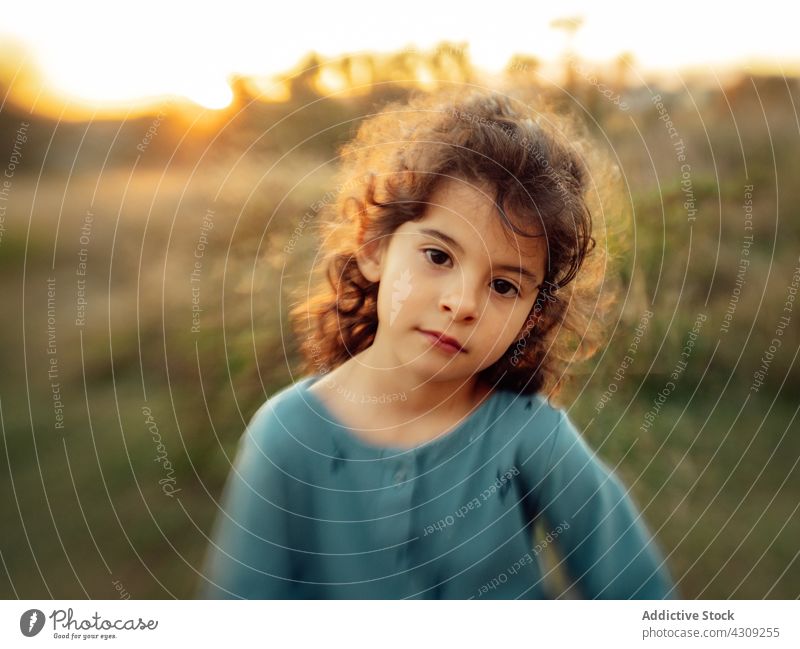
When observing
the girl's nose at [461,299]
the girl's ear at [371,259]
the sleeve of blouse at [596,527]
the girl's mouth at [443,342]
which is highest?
the girl's ear at [371,259]

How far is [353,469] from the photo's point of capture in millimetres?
879

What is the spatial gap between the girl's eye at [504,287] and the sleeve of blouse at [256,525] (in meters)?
0.25

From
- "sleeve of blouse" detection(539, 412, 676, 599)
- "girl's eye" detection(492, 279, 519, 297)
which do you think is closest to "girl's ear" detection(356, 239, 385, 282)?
"girl's eye" detection(492, 279, 519, 297)

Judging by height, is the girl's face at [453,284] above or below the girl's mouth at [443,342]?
above

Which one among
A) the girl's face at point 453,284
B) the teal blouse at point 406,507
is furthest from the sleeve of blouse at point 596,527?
the girl's face at point 453,284

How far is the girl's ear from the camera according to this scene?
33.9 inches

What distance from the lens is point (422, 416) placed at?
2.93 ft

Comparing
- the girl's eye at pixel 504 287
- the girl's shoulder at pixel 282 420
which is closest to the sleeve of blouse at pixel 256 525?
the girl's shoulder at pixel 282 420

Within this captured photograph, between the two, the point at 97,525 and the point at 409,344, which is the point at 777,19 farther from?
the point at 97,525

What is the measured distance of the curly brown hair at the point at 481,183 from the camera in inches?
33.3

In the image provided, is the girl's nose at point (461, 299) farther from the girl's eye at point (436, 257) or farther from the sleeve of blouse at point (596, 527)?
the sleeve of blouse at point (596, 527)

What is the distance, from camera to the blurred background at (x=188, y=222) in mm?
900

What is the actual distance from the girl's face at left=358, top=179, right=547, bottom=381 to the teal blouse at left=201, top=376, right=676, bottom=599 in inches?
2.6

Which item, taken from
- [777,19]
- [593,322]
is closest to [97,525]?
[593,322]
